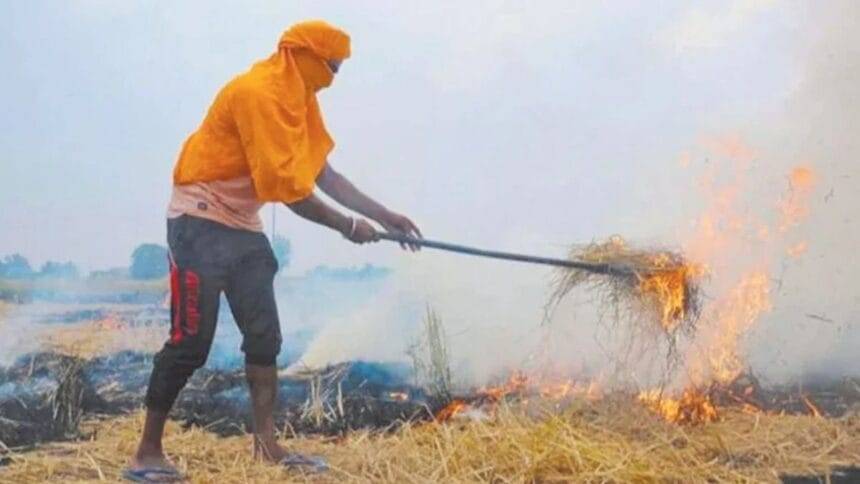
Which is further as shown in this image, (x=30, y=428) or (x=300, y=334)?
(x=300, y=334)

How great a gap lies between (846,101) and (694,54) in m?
1.13

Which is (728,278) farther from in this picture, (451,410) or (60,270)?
(60,270)

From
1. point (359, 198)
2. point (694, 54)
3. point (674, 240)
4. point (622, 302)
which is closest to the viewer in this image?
point (359, 198)

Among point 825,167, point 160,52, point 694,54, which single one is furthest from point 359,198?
point 825,167

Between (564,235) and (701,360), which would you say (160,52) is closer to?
(564,235)

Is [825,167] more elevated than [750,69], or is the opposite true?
[750,69]

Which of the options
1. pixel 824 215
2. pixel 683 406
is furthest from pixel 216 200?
pixel 824 215

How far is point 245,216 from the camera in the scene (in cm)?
422

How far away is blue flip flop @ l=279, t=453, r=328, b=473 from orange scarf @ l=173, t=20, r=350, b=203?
949 millimetres

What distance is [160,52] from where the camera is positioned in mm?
5203

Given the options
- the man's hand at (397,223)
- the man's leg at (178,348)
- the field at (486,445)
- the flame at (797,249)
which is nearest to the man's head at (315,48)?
the man's hand at (397,223)

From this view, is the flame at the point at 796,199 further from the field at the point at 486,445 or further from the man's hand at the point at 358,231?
the man's hand at the point at 358,231

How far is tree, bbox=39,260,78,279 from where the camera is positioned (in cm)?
518

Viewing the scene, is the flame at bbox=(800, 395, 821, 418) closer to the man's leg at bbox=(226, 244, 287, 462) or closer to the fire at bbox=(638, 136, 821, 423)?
the fire at bbox=(638, 136, 821, 423)
